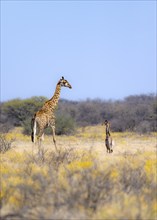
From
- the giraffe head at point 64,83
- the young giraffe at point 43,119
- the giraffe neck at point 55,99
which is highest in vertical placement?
the giraffe head at point 64,83

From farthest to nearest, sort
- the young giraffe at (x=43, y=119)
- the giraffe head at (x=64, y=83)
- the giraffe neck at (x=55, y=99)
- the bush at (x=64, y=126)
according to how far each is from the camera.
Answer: the bush at (x=64, y=126)
the giraffe head at (x=64, y=83)
the giraffe neck at (x=55, y=99)
the young giraffe at (x=43, y=119)

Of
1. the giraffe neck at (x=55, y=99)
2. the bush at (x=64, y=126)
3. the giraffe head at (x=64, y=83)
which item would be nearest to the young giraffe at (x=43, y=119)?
the giraffe neck at (x=55, y=99)

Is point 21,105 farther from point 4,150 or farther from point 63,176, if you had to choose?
point 63,176

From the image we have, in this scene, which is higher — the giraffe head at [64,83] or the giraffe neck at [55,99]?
the giraffe head at [64,83]

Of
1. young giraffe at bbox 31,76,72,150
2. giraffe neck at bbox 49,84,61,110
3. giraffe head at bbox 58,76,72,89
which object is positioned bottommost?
young giraffe at bbox 31,76,72,150

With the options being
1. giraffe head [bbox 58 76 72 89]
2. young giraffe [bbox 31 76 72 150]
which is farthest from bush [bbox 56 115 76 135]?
young giraffe [bbox 31 76 72 150]

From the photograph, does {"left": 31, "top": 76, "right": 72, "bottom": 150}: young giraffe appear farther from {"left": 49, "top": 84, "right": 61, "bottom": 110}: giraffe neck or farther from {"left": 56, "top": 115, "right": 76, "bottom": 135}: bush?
{"left": 56, "top": 115, "right": 76, "bottom": 135}: bush

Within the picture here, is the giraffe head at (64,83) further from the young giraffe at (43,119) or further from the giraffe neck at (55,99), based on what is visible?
the young giraffe at (43,119)

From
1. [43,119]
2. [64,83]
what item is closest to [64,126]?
[64,83]

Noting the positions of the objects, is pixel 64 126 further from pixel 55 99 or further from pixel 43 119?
pixel 43 119

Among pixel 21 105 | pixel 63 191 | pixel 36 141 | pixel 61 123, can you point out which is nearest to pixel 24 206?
pixel 63 191

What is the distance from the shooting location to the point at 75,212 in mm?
6578

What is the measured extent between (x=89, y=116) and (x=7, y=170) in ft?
128

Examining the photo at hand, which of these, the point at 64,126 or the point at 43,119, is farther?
the point at 64,126
